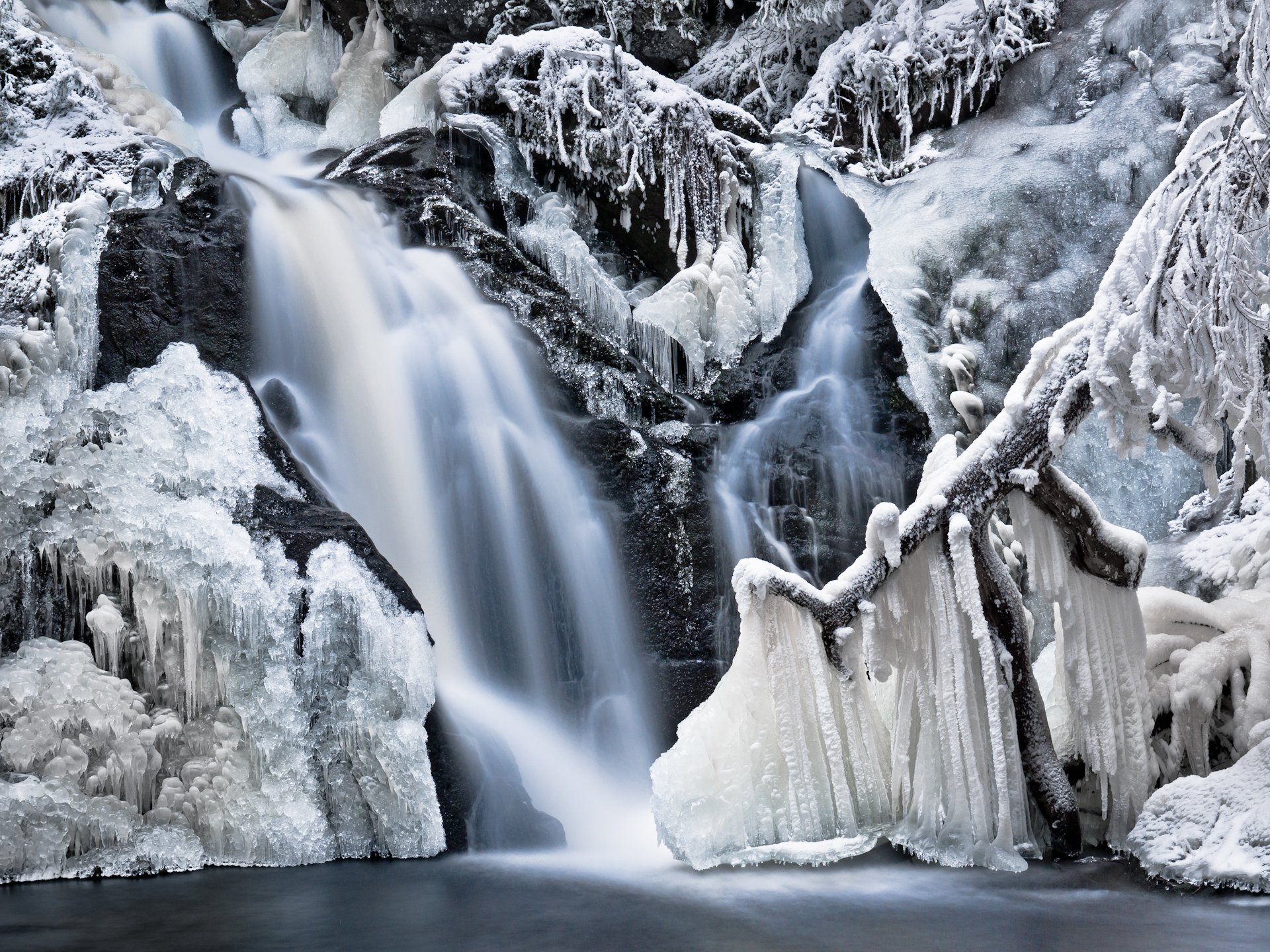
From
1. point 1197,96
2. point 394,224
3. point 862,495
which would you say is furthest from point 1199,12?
point 394,224

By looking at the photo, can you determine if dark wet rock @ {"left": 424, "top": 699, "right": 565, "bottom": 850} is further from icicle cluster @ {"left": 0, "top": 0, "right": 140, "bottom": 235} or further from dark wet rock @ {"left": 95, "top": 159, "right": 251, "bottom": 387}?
icicle cluster @ {"left": 0, "top": 0, "right": 140, "bottom": 235}

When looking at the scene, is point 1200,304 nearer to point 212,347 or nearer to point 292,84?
point 212,347

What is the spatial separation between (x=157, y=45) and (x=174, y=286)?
7305 mm

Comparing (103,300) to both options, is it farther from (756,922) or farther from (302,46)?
(302,46)

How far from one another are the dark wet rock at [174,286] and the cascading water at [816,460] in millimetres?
3709

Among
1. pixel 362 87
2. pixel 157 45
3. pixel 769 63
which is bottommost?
pixel 769 63

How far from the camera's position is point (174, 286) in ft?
28.4

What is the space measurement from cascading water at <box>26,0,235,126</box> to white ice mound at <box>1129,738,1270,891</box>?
12591mm

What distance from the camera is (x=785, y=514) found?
9.02m

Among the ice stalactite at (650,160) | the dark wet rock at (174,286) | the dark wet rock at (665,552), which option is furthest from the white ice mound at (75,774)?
the ice stalactite at (650,160)

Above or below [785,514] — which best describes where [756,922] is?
below

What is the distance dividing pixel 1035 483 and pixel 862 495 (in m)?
3.89

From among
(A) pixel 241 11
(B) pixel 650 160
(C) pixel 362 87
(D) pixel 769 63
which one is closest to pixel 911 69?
(D) pixel 769 63

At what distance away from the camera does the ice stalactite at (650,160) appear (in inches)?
423
